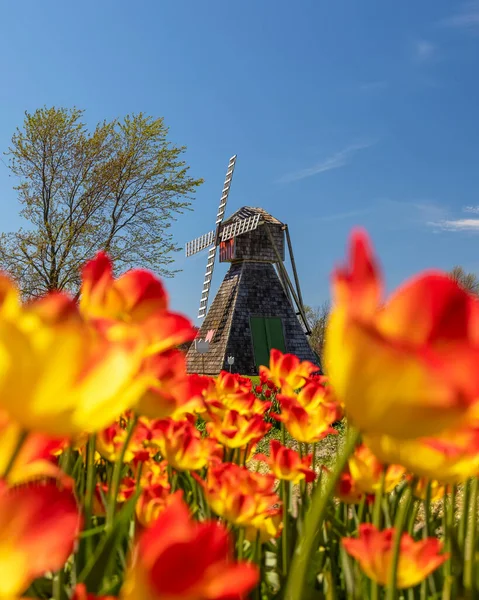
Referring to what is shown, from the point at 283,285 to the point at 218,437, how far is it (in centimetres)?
1848

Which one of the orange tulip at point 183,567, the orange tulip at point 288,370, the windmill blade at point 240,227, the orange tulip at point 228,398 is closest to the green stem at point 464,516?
the orange tulip at point 228,398

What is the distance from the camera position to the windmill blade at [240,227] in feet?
61.8

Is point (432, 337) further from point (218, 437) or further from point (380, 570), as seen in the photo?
point (218, 437)

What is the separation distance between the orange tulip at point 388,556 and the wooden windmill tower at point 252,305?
1687 cm

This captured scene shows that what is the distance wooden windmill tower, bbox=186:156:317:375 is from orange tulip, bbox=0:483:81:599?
17.3 meters

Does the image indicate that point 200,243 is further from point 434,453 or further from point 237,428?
point 434,453

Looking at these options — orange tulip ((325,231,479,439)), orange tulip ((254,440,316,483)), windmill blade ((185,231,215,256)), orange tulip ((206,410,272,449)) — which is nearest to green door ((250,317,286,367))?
windmill blade ((185,231,215,256))

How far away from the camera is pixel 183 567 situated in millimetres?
384

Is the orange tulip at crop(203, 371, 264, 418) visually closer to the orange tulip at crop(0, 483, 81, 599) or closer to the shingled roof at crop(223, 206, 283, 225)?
the orange tulip at crop(0, 483, 81, 599)

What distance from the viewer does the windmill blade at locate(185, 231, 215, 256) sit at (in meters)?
21.0

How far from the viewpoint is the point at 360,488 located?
1267mm

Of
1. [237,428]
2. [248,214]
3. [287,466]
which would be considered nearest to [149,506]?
[287,466]

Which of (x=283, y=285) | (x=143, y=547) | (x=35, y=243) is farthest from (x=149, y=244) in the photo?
(x=143, y=547)

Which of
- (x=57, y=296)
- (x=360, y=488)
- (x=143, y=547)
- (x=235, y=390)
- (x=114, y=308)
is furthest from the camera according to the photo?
(x=235, y=390)
